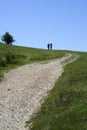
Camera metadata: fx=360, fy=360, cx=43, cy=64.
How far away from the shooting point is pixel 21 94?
36.1 meters

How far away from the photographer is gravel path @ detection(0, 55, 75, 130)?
26797mm

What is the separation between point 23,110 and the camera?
29547mm

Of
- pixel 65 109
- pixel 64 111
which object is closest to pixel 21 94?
pixel 65 109

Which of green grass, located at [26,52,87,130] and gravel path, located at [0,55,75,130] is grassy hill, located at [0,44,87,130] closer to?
green grass, located at [26,52,87,130]

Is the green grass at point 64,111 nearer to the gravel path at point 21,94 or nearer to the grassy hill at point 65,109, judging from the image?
the grassy hill at point 65,109

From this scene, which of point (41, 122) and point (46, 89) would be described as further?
point (46, 89)

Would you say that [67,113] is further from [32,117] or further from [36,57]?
[36,57]

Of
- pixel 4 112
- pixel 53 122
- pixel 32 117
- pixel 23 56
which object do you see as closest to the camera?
pixel 53 122

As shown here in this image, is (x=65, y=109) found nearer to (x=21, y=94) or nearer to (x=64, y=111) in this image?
(x=64, y=111)

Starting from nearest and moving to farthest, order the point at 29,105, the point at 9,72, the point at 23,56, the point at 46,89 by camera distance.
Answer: the point at 29,105 → the point at 46,89 → the point at 9,72 → the point at 23,56

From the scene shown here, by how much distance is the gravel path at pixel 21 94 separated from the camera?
2680 cm


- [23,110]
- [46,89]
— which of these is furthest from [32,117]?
[46,89]

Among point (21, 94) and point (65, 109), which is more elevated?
point (65, 109)

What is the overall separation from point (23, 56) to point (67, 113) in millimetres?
53853
